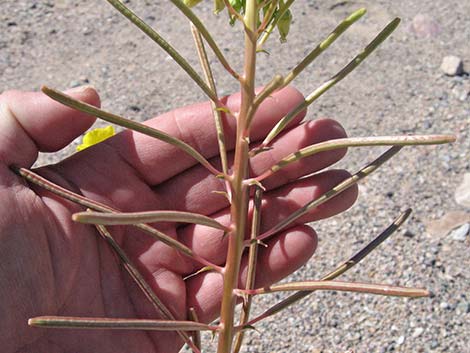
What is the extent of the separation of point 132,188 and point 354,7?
1.94m

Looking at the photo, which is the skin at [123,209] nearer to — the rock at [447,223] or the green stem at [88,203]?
the green stem at [88,203]

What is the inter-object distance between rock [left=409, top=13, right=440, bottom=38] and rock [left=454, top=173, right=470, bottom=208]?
2.87 ft

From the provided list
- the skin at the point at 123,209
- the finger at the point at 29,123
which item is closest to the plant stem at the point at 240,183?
the skin at the point at 123,209

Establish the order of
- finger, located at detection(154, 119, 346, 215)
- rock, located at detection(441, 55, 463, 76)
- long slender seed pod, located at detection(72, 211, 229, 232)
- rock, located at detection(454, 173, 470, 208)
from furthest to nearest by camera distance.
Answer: rock, located at detection(441, 55, 463, 76), rock, located at detection(454, 173, 470, 208), finger, located at detection(154, 119, 346, 215), long slender seed pod, located at detection(72, 211, 229, 232)

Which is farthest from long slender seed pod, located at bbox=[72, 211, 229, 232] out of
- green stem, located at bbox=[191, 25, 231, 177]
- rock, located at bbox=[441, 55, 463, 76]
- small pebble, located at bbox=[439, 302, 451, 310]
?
rock, located at bbox=[441, 55, 463, 76]

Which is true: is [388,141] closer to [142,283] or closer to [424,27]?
[142,283]

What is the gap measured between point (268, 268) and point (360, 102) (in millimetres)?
1382

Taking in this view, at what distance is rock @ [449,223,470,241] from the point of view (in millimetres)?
2053

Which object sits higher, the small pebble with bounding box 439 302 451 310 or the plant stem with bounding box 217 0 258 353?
the plant stem with bounding box 217 0 258 353

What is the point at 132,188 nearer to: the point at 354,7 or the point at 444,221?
the point at 444,221

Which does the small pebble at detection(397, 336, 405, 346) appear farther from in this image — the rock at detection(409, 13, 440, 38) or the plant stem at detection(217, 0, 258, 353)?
the rock at detection(409, 13, 440, 38)

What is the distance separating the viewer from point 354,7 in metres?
2.97

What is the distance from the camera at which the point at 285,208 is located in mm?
1321

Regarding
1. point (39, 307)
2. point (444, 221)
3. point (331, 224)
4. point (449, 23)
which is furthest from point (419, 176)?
point (39, 307)
